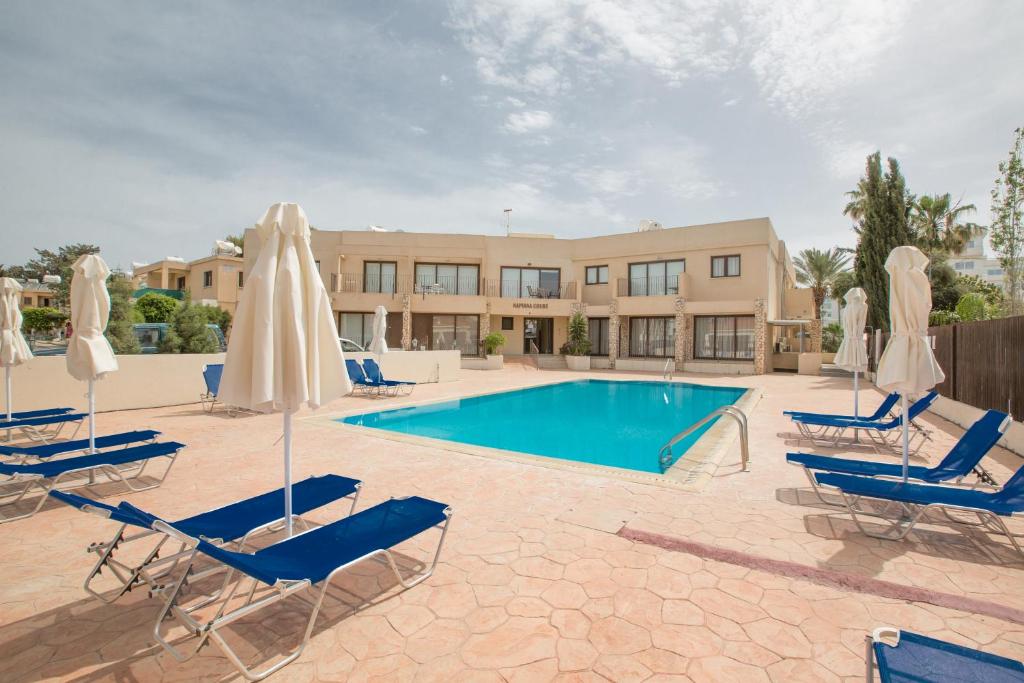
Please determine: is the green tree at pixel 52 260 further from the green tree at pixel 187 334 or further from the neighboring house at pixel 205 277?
the green tree at pixel 187 334

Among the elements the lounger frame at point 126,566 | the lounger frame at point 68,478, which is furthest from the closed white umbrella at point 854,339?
the lounger frame at point 68,478

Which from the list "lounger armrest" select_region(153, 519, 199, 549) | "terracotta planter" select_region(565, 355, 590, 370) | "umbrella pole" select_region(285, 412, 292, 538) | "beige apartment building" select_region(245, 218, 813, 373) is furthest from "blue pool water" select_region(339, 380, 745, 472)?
"beige apartment building" select_region(245, 218, 813, 373)

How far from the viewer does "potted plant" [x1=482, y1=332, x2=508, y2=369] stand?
23969mm

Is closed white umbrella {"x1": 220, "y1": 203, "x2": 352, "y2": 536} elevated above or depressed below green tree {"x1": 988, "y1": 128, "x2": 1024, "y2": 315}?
below

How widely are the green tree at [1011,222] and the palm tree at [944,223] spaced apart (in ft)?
51.6

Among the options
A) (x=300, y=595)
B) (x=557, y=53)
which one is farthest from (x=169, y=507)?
(x=557, y=53)

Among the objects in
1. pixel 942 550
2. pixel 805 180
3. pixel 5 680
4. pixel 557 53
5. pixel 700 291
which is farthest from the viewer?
pixel 700 291

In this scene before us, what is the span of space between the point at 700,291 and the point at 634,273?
378cm

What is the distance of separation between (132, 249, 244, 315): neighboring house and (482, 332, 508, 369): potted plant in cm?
1547

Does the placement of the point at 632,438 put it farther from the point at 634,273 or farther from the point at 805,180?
the point at 634,273

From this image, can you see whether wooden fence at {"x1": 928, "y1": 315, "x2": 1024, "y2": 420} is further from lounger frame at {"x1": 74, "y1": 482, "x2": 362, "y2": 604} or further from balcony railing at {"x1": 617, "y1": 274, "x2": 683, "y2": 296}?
balcony railing at {"x1": 617, "y1": 274, "x2": 683, "y2": 296}

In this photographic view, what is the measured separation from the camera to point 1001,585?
3.28m

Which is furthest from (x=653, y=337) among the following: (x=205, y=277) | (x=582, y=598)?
(x=205, y=277)

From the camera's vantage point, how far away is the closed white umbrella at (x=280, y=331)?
3.09 meters
